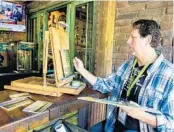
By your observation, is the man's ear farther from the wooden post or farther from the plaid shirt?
the wooden post

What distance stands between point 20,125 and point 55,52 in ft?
1.91

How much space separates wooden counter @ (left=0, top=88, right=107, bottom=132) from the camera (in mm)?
861

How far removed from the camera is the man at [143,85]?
1.20 m

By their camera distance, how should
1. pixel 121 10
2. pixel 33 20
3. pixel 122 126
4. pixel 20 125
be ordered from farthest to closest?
pixel 33 20
pixel 121 10
pixel 122 126
pixel 20 125

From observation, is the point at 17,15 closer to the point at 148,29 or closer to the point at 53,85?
the point at 53,85

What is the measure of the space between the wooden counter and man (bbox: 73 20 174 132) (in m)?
0.24

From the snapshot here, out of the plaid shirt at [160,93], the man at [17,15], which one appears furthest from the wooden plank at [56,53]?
the man at [17,15]

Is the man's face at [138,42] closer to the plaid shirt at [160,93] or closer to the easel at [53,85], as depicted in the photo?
the plaid shirt at [160,93]

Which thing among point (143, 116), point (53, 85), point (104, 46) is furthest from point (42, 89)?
point (104, 46)

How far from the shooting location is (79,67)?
158cm

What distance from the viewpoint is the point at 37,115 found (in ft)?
3.14

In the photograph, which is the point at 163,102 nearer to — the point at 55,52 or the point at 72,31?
the point at 55,52

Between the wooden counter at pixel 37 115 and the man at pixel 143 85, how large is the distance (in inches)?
9.3

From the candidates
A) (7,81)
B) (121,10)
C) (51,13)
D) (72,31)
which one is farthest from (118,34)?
(51,13)
